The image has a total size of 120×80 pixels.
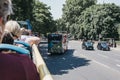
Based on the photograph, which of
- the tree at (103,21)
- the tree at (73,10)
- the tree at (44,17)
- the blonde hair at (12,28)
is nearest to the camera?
the blonde hair at (12,28)

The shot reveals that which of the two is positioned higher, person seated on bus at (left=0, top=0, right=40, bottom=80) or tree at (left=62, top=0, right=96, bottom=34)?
tree at (left=62, top=0, right=96, bottom=34)

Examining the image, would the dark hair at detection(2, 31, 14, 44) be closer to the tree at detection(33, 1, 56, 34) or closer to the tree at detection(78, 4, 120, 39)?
the tree at detection(78, 4, 120, 39)

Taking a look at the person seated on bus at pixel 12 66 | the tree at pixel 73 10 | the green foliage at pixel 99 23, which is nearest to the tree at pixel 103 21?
the green foliage at pixel 99 23

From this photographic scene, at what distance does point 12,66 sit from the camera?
179cm

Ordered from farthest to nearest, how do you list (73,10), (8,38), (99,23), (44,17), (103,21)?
(73,10) < (44,17) < (99,23) < (103,21) < (8,38)

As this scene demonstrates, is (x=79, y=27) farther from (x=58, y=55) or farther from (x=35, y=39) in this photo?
(x=35, y=39)

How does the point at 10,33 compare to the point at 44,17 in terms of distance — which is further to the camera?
the point at 44,17

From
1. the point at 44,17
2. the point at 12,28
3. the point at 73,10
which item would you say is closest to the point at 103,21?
the point at 44,17

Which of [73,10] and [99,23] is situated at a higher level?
[73,10]

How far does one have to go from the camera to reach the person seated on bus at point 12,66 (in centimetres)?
175

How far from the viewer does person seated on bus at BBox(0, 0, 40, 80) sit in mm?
1746

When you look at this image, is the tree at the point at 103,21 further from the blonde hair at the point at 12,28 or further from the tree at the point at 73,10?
the blonde hair at the point at 12,28

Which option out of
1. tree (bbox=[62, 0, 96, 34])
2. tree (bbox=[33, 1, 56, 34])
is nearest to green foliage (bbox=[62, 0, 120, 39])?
tree (bbox=[62, 0, 96, 34])

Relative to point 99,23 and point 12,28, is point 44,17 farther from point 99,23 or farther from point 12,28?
point 12,28
